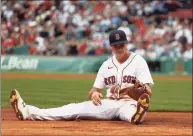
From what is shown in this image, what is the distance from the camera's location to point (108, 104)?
7.46m

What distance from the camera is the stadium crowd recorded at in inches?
899

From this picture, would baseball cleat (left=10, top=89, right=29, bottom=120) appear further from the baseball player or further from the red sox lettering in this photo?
the red sox lettering

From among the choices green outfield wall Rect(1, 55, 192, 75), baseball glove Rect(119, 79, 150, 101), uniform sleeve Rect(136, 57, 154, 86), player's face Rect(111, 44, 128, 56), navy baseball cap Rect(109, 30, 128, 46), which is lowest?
green outfield wall Rect(1, 55, 192, 75)

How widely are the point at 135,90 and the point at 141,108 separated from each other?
14.7 inches

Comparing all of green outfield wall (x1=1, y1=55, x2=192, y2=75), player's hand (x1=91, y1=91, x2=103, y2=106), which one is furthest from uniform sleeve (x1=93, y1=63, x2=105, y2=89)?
green outfield wall (x1=1, y1=55, x2=192, y2=75)

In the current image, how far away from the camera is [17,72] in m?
23.4

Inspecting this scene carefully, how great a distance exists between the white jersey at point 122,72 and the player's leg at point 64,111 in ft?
0.76

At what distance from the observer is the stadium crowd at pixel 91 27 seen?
2283 cm

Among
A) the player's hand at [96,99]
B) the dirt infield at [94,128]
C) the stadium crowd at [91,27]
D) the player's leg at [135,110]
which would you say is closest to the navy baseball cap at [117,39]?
the player's hand at [96,99]

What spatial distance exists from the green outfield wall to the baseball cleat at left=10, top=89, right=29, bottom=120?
49.6 ft

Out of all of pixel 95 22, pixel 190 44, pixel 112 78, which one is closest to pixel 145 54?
pixel 190 44

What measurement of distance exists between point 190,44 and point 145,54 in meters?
1.93

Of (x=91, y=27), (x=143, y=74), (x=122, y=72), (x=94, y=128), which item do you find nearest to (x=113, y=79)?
(x=122, y=72)

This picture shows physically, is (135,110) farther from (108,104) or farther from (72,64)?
(72,64)
